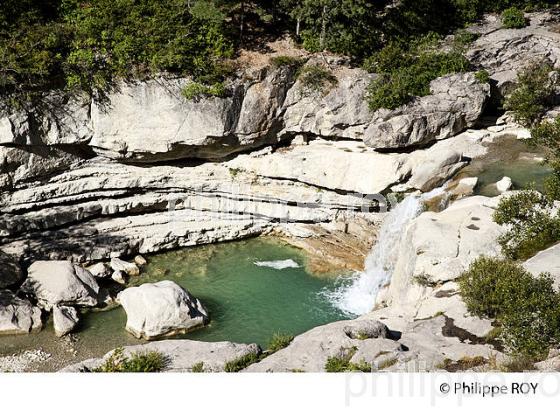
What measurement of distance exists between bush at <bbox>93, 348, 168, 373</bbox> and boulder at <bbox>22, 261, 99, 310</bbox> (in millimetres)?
10326

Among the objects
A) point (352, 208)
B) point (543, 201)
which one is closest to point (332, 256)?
point (352, 208)

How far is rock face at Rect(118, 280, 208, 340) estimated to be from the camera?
2581cm

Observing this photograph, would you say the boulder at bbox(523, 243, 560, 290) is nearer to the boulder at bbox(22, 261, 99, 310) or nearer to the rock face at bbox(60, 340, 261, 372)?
the rock face at bbox(60, 340, 261, 372)

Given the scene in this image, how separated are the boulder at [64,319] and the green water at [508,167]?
863 inches

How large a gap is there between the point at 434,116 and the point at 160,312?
19554mm

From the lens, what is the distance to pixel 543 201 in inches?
992

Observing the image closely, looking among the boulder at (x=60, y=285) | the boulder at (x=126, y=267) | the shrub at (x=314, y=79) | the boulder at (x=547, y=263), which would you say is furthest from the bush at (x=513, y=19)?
the boulder at (x=60, y=285)

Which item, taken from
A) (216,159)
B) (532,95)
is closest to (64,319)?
(216,159)

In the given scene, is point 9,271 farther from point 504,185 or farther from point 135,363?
point 504,185

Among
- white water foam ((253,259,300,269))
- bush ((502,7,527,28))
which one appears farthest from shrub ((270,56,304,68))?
bush ((502,7,527,28))

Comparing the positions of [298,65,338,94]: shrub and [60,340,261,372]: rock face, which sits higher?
[298,65,338,94]: shrub

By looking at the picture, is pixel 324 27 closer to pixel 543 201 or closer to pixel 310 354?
pixel 543 201

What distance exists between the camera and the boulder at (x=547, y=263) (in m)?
20.6

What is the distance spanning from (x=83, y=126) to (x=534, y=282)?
25612mm
